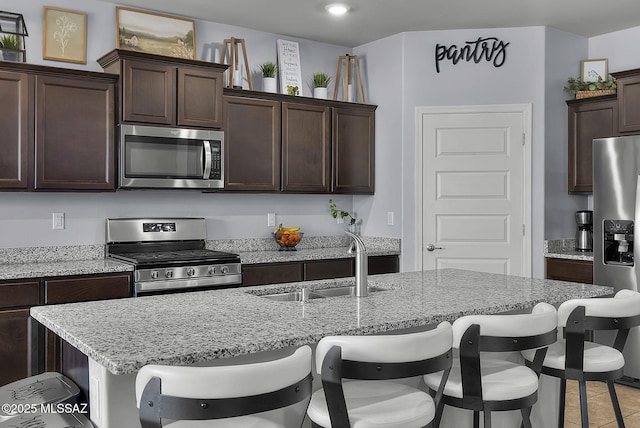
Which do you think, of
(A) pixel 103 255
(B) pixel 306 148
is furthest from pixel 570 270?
(A) pixel 103 255

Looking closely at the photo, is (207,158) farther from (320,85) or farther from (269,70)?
(320,85)

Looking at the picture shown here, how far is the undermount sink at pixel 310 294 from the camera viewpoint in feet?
9.19

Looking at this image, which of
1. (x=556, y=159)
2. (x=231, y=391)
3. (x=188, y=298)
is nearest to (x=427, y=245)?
(x=556, y=159)

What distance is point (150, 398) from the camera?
56.8 inches

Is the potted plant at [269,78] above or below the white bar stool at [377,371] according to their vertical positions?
above

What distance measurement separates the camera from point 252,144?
181 inches

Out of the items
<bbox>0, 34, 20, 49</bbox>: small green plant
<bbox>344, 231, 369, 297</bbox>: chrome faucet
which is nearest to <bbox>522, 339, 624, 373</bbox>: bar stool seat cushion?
<bbox>344, 231, 369, 297</bbox>: chrome faucet

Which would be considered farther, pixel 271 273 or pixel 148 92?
pixel 271 273

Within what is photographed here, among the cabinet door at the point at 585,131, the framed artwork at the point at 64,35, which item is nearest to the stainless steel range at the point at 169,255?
the framed artwork at the point at 64,35

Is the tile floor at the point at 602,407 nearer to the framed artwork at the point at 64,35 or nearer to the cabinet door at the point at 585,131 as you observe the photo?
the cabinet door at the point at 585,131

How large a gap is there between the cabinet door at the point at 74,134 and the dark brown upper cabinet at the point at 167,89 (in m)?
0.13

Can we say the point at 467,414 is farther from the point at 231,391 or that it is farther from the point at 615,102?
the point at 615,102

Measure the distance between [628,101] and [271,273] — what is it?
9.65ft

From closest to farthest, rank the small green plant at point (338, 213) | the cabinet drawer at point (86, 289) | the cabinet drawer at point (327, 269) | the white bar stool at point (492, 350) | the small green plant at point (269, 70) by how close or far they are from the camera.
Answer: the white bar stool at point (492, 350) < the cabinet drawer at point (86, 289) < the cabinet drawer at point (327, 269) < the small green plant at point (269, 70) < the small green plant at point (338, 213)
